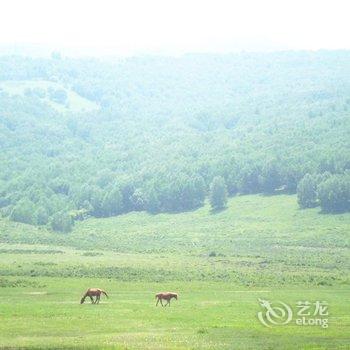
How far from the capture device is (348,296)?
64312 mm

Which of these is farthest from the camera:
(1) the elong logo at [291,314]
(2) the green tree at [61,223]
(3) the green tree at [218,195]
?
(3) the green tree at [218,195]

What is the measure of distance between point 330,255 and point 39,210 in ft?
294

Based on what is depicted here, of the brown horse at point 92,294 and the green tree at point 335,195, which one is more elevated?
the brown horse at point 92,294

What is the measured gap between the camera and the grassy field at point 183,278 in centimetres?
4212

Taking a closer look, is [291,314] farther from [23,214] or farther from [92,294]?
[23,214]

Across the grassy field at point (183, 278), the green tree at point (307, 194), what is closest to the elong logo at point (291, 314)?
the grassy field at point (183, 278)

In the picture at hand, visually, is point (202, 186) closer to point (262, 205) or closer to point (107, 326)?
point (262, 205)

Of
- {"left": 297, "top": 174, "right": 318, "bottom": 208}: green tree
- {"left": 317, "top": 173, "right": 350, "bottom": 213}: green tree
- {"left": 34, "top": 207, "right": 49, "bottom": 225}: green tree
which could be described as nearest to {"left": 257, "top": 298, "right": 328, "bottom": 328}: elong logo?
{"left": 317, "top": 173, "right": 350, "bottom": 213}: green tree

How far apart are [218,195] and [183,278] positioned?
102962 millimetres

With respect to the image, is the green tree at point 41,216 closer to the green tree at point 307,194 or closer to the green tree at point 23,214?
the green tree at point 23,214

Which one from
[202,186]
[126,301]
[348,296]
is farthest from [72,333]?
[202,186]

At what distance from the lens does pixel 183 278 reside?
8044 cm

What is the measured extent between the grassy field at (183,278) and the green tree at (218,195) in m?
2.80

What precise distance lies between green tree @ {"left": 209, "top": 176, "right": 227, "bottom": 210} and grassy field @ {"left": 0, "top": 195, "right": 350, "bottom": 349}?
9.18ft
